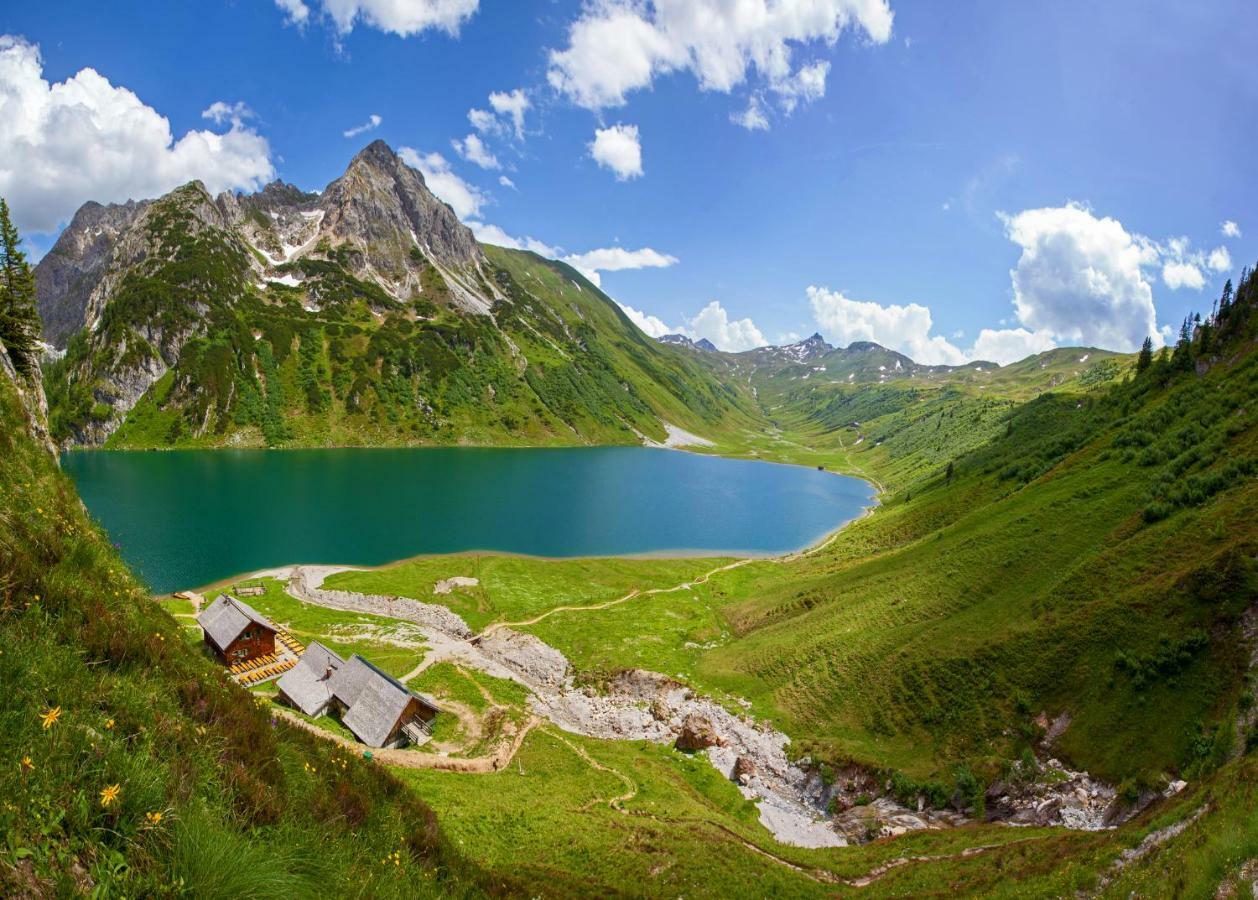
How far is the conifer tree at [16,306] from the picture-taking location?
101 ft

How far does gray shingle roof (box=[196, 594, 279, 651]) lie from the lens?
42906 millimetres

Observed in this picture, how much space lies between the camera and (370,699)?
35.5 m

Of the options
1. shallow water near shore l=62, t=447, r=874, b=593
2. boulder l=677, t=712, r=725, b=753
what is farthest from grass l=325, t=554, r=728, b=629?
boulder l=677, t=712, r=725, b=753

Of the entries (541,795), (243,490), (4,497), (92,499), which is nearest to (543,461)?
(243,490)

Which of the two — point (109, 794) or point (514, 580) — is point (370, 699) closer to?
point (109, 794)

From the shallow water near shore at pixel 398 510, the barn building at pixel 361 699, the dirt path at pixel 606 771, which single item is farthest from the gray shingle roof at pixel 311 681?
the shallow water near shore at pixel 398 510

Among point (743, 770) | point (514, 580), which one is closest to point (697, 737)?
point (743, 770)

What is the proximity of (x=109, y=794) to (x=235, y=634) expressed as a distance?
46.7 m

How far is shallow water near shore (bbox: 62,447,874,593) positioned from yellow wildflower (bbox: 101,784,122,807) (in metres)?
65.6

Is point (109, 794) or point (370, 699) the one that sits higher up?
point (109, 794)

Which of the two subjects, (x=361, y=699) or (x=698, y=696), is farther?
(x=698, y=696)

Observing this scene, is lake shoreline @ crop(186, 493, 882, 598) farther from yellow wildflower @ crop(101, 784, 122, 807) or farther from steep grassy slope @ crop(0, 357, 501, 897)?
yellow wildflower @ crop(101, 784, 122, 807)

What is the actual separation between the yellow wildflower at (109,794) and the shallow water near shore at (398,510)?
65.6m

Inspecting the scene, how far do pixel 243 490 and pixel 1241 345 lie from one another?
524 feet
